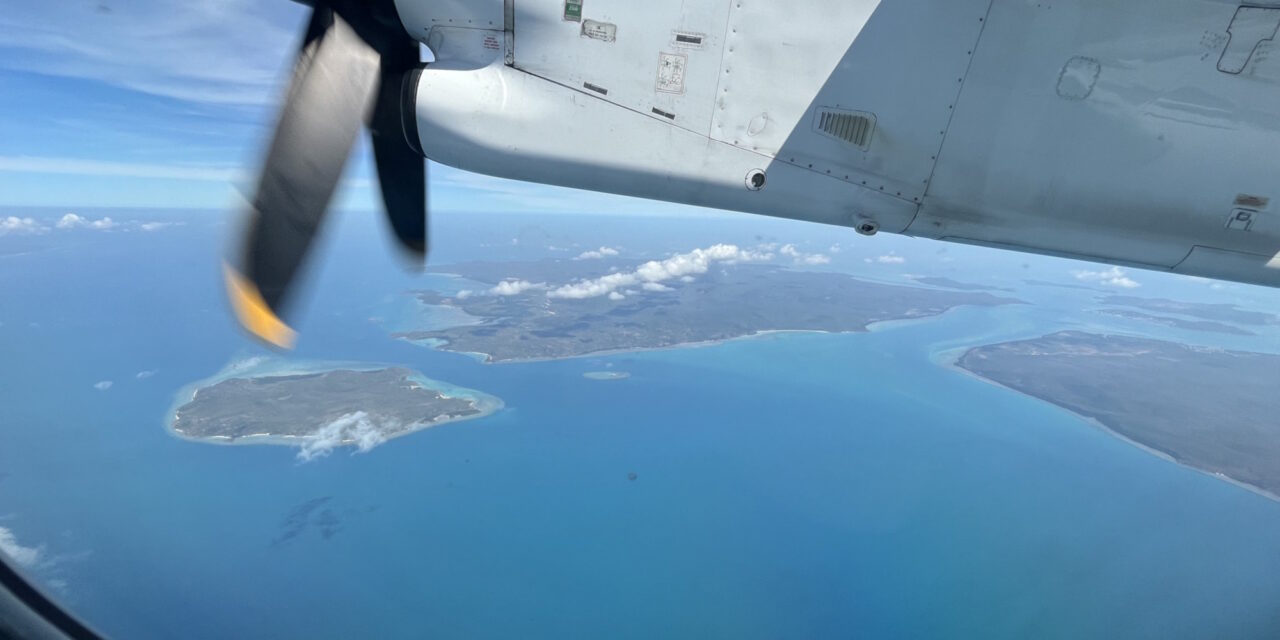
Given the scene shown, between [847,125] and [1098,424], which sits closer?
[847,125]

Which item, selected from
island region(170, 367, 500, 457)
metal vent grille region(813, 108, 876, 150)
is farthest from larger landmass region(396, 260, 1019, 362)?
metal vent grille region(813, 108, 876, 150)

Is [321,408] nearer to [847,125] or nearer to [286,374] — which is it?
[286,374]

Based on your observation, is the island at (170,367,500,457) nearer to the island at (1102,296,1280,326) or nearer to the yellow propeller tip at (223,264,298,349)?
the yellow propeller tip at (223,264,298,349)

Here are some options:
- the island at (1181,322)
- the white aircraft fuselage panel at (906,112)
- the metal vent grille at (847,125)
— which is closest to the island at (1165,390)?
the island at (1181,322)

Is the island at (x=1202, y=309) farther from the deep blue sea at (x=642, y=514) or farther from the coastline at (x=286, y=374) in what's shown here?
the coastline at (x=286, y=374)

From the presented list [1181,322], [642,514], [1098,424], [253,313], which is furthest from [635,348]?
[1181,322]

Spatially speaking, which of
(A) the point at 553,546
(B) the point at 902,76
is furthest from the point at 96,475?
(B) the point at 902,76
